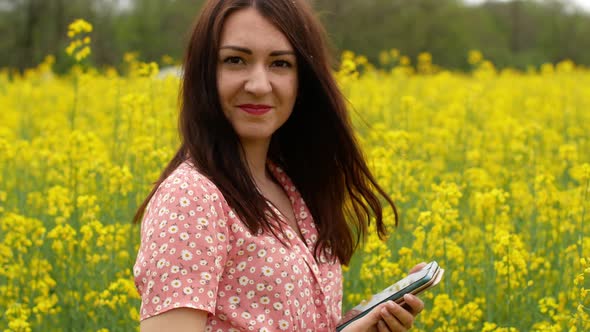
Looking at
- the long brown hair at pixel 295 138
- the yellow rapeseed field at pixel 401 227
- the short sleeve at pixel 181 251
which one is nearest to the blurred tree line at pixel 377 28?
the yellow rapeseed field at pixel 401 227

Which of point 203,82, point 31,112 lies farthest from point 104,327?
point 31,112

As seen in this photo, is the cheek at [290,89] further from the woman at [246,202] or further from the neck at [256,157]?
the neck at [256,157]

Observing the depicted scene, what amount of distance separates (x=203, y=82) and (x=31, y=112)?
653 centimetres

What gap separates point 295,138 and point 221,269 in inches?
28.3

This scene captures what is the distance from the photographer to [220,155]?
2186 millimetres

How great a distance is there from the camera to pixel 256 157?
238 cm

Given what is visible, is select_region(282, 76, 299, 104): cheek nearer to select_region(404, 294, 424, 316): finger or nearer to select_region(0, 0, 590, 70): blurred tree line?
select_region(404, 294, 424, 316): finger

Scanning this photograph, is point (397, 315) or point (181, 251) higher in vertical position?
point (181, 251)

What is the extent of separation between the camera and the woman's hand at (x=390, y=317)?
221 centimetres

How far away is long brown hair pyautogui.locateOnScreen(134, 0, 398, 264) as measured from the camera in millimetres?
2154

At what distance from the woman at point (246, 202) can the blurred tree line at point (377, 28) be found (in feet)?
55.8

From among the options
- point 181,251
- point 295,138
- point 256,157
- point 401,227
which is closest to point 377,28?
point 401,227

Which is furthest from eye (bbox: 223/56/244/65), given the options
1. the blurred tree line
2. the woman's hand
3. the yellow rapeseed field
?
the blurred tree line

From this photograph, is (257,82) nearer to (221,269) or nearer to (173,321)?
(221,269)
